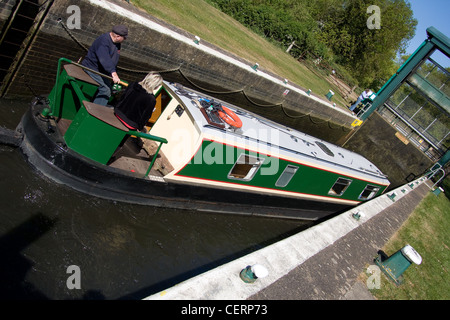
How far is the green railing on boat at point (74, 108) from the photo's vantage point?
5.10m

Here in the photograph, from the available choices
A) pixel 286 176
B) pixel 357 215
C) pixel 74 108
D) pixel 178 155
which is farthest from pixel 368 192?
pixel 74 108

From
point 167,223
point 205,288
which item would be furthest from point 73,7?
point 205,288

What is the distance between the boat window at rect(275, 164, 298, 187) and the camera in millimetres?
7697

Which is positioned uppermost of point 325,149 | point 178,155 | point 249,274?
point 325,149

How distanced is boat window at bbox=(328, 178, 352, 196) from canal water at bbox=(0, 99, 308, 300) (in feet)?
13.3

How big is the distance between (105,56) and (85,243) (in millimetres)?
3168

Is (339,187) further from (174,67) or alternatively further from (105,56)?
(105,56)

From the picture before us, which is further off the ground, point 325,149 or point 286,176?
point 325,149

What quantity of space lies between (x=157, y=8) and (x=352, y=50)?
29984 mm

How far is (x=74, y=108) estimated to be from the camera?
5953 mm

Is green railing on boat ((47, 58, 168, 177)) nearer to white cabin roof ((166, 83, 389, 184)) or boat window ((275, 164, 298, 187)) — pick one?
white cabin roof ((166, 83, 389, 184))

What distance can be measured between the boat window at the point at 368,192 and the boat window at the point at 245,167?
5114 mm

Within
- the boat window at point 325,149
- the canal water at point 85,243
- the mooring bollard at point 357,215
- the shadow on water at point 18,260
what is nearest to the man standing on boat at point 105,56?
the canal water at point 85,243

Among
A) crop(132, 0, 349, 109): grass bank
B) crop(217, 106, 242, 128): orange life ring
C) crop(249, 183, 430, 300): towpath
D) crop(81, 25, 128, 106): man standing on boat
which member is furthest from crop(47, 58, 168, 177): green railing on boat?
crop(132, 0, 349, 109): grass bank
